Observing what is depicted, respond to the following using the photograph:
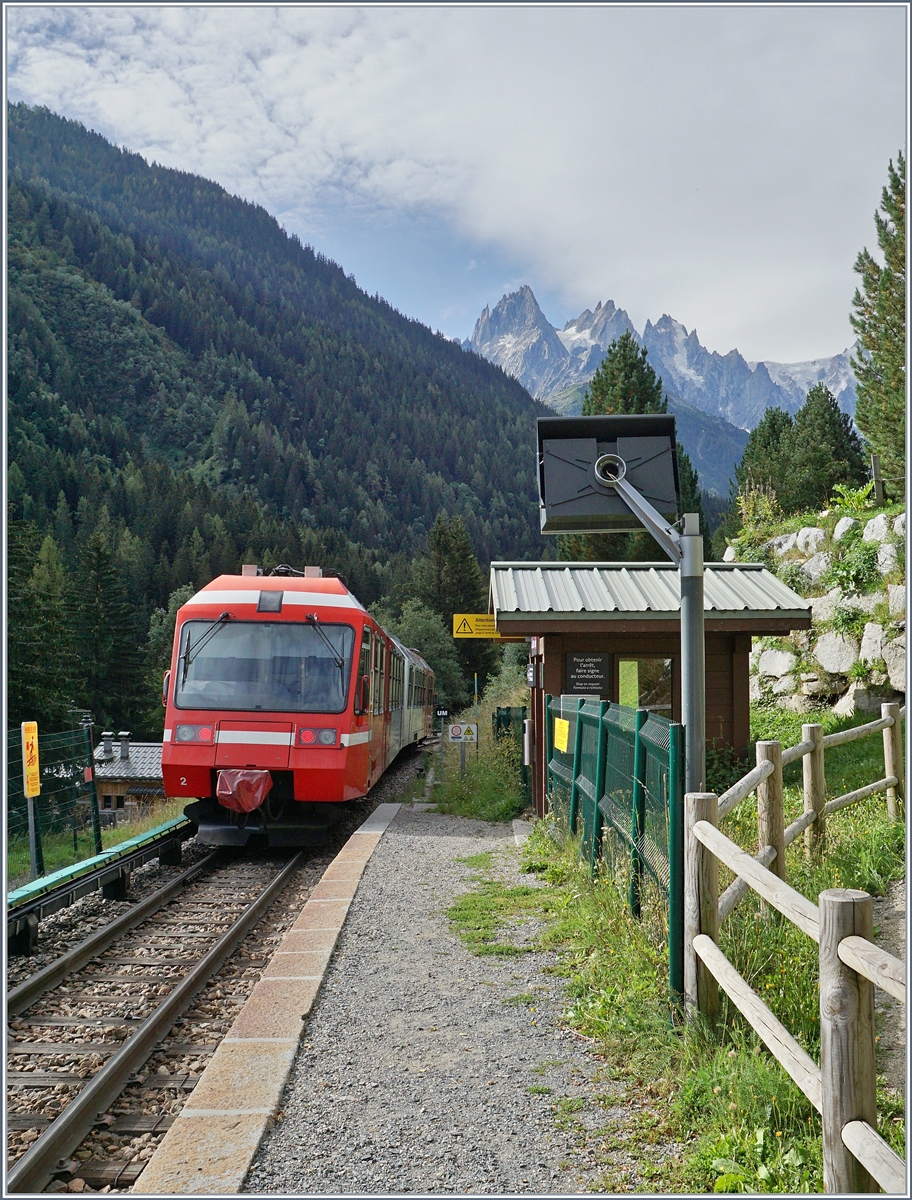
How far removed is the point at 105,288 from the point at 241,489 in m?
58.6

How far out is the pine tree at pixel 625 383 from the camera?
3569 cm

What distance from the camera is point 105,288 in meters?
167

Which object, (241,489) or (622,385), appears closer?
(622,385)

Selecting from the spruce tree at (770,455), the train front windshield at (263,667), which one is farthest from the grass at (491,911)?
the spruce tree at (770,455)

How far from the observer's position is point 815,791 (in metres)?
7.59

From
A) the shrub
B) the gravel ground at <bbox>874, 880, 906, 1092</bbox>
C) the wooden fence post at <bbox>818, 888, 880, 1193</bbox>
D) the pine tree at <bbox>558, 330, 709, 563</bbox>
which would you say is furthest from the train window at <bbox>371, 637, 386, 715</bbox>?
the pine tree at <bbox>558, 330, 709, 563</bbox>

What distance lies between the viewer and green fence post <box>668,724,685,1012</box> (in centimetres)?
446

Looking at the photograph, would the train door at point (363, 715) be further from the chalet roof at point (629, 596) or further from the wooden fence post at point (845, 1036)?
the wooden fence post at point (845, 1036)

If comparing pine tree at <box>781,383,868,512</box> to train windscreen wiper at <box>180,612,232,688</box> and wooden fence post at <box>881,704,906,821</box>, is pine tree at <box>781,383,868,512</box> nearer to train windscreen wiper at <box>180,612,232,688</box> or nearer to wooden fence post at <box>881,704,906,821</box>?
wooden fence post at <box>881,704,906,821</box>

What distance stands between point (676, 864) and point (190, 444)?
15534cm

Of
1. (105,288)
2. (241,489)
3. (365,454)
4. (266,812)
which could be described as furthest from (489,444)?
(266,812)

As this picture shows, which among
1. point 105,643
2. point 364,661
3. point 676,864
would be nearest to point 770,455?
point 364,661

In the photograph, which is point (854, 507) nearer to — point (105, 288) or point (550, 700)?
point (550, 700)

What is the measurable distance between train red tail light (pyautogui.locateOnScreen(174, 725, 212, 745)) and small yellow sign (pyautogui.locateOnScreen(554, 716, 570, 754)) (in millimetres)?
3895
